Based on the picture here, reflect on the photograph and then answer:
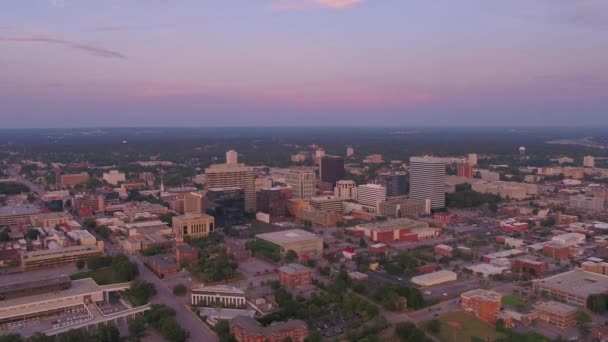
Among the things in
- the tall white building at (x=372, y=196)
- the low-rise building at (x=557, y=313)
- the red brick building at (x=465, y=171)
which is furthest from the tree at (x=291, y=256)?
the red brick building at (x=465, y=171)

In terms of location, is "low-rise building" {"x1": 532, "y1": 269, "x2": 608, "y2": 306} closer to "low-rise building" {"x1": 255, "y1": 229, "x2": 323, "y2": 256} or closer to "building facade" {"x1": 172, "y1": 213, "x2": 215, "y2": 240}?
"low-rise building" {"x1": 255, "y1": 229, "x2": 323, "y2": 256}

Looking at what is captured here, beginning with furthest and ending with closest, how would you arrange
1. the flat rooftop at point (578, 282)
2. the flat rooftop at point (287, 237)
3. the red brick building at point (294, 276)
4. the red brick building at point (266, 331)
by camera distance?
the flat rooftop at point (287, 237) < the red brick building at point (294, 276) < the flat rooftop at point (578, 282) < the red brick building at point (266, 331)

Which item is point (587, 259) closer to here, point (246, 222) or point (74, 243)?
point (246, 222)

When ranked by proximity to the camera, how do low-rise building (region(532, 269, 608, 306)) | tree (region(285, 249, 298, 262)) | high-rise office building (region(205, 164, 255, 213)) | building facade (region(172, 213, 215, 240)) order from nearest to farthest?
low-rise building (region(532, 269, 608, 306)) → tree (region(285, 249, 298, 262)) → building facade (region(172, 213, 215, 240)) → high-rise office building (region(205, 164, 255, 213))

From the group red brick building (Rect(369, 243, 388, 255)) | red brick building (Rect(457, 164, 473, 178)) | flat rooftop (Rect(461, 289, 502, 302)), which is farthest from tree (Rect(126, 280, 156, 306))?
red brick building (Rect(457, 164, 473, 178))

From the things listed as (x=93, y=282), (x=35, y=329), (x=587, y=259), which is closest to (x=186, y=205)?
(x=93, y=282)

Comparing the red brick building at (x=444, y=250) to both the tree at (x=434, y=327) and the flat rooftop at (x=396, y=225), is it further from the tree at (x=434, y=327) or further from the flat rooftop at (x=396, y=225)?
the tree at (x=434, y=327)

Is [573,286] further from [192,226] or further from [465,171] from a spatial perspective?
[465,171]
